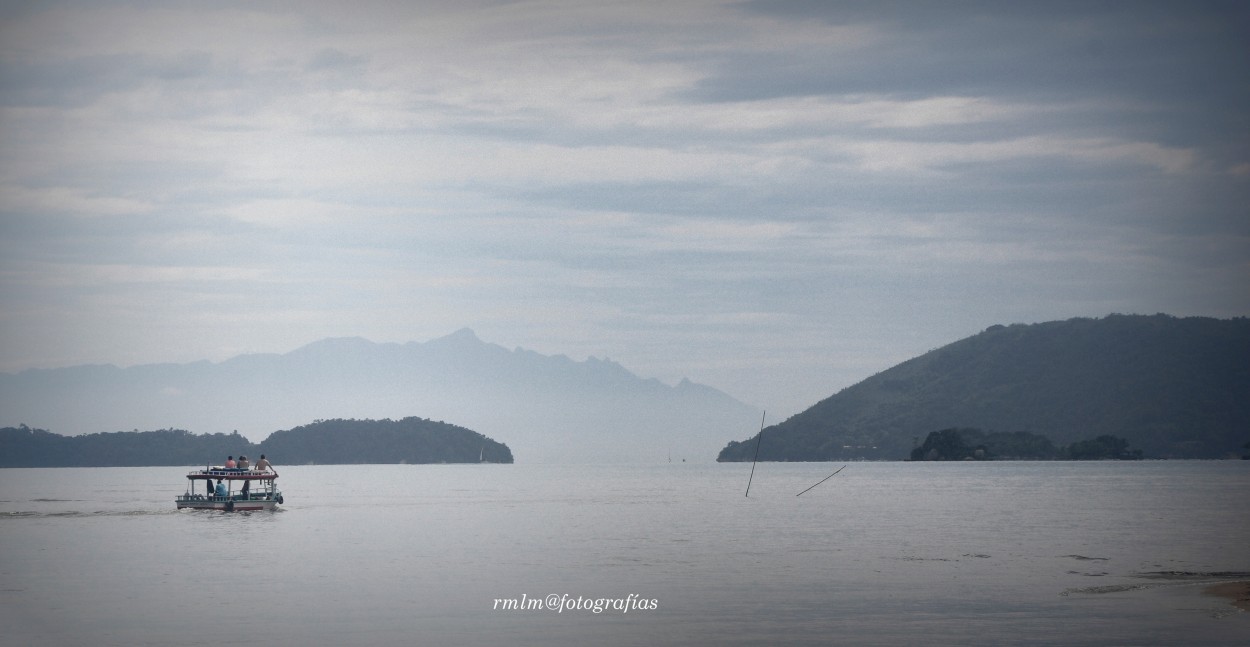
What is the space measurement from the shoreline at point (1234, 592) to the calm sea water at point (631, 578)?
835 millimetres

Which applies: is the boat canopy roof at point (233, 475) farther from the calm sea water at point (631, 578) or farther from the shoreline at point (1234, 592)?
the shoreline at point (1234, 592)

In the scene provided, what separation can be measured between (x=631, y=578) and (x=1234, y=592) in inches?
857

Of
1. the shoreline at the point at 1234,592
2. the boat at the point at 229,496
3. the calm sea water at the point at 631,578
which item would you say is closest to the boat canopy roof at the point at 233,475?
the boat at the point at 229,496

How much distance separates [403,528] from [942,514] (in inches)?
1605

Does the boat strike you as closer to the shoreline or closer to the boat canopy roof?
the boat canopy roof

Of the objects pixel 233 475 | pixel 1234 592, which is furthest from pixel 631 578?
pixel 233 475

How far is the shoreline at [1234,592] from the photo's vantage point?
37.6 metres

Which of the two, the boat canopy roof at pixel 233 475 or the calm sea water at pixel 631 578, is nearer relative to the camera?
the calm sea water at pixel 631 578

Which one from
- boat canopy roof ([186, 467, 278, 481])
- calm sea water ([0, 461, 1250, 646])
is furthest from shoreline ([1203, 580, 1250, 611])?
boat canopy roof ([186, 467, 278, 481])

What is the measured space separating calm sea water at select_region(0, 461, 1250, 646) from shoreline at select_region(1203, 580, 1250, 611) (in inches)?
32.9

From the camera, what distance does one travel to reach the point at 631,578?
47.8 metres

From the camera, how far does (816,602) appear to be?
1577 inches

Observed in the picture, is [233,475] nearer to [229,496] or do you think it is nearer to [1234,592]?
[229,496]

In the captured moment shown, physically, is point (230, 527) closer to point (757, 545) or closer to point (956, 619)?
point (757, 545)
